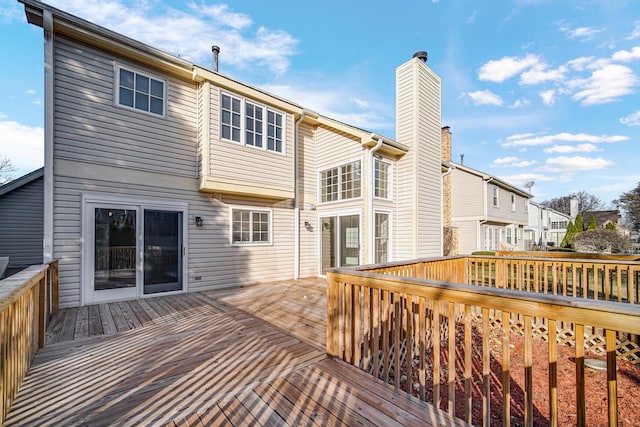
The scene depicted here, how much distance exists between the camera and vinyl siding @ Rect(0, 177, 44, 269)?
7242 millimetres

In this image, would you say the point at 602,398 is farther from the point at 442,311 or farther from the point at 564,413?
the point at 442,311

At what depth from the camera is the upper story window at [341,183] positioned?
7.39 meters

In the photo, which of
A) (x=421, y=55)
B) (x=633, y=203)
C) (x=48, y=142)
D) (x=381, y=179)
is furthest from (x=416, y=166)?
(x=633, y=203)

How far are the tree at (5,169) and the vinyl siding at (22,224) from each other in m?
13.6

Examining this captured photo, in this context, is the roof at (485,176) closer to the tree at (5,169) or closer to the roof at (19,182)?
the roof at (19,182)

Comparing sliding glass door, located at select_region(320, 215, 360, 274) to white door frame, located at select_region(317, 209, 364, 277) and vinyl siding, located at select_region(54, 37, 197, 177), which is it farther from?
vinyl siding, located at select_region(54, 37, 197, 177)

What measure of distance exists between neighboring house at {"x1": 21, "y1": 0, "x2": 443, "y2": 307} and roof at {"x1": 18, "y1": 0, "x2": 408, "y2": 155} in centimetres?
3

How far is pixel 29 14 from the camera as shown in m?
4.56

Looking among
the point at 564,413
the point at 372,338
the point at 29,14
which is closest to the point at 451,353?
the point at 372,338

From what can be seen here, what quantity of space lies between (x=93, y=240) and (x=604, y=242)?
19.2m

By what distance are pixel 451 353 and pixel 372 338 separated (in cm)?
87

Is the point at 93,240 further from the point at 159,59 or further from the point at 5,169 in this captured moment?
the point at 5,169

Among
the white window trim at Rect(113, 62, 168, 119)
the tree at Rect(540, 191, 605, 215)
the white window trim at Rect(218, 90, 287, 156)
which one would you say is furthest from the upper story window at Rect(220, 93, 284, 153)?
the tree at Rect(540, 191, 605, 215)

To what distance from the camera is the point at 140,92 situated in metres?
5.70
